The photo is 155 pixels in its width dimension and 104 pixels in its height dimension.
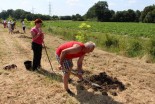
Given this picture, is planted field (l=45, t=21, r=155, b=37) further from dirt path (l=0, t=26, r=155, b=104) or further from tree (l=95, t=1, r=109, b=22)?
tree (l=95, t=1, r=109, b=22)

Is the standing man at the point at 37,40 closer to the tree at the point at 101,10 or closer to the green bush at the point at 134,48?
the green bush at the point at 134,48

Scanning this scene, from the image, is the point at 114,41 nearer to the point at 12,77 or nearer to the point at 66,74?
the point at 12,77

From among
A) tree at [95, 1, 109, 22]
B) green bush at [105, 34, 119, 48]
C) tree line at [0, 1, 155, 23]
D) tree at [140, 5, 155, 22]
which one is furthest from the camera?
tree at [95, 1, 109, 22]

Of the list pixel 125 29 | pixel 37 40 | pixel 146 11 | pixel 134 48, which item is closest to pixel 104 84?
pixel 37 40

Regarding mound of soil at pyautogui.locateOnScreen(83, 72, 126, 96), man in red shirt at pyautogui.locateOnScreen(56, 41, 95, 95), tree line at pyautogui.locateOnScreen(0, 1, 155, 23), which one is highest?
man in red shirt at pyautogui.locateOnScreen(56, 41, 95, 95)

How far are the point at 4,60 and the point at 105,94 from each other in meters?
6.77

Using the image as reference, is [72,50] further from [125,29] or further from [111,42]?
[125,29]

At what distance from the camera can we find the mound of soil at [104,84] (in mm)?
7601

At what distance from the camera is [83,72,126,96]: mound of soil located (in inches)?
299

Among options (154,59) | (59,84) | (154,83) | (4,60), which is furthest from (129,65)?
(4,60)

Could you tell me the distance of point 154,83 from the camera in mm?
8484

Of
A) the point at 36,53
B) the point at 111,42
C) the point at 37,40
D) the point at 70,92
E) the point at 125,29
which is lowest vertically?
the point at 125,29

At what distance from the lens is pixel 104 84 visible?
802 centimetres

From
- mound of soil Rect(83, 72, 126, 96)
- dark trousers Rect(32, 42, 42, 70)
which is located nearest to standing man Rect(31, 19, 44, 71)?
dark trousers Rect(32, 42, 42, 70)
